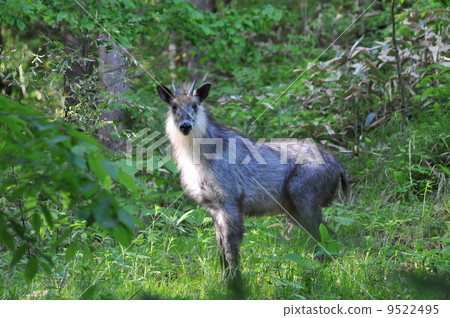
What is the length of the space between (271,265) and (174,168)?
2.26 m

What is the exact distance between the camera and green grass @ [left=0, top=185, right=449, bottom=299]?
423 centimetres

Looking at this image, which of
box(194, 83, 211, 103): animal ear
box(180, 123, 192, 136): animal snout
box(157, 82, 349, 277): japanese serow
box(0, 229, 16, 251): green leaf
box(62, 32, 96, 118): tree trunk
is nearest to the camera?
box(0, 229, 16, 251): green leaf

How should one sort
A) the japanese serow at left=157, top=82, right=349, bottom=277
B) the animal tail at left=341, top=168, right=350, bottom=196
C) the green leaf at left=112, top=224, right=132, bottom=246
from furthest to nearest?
1. the animal tail at left=341, top=168, right=350, bottom=196
2. the japanese serow at left=157, top=82, right=349, bottom=277
3. the green leaf at left=112, top=224, right=132, bottom=246

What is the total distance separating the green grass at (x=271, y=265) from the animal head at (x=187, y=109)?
3.56ft

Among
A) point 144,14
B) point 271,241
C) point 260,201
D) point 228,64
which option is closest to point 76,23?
point 144,14

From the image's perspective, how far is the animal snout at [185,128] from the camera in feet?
17.9

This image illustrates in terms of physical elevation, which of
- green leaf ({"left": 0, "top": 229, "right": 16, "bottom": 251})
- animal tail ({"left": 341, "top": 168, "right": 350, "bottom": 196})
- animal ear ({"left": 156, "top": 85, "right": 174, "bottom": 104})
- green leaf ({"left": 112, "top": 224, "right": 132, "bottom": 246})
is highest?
green leaf ({"left": 112, "top": 224, "right": 132, "bottom": 246})

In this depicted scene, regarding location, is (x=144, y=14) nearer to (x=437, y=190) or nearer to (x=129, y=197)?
(x=129, y=197)

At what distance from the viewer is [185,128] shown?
18.0 feet

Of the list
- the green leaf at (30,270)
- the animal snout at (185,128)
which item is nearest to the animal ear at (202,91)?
the animal snout at (185,128)

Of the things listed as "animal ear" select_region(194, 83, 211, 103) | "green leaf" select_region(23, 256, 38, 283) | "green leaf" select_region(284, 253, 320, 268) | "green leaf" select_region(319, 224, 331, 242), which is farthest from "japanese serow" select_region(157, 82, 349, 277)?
"green leaf" select_region(23, 256, 38, 283)

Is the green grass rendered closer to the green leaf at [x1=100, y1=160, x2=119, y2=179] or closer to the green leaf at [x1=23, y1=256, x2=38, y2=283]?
the green leaf at [x1=23, y1=256, x2=38, y2=283]

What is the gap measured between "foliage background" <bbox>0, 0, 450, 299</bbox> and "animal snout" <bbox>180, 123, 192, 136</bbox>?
2.38ft

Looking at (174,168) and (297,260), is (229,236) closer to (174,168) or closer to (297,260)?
(297,260)
